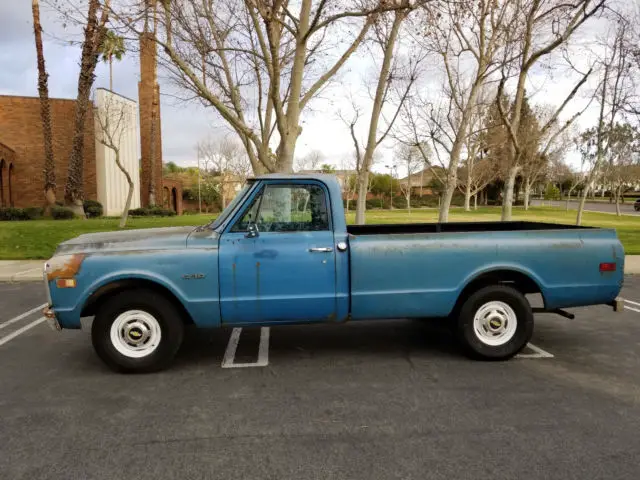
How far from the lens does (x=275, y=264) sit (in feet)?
15.7

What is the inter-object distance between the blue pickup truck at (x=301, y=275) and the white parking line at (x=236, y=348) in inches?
20.2

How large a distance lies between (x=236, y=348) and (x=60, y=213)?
22937 millimetres

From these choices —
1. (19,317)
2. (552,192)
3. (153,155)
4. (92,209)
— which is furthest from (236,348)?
(552,192)

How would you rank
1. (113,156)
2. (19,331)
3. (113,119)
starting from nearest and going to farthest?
(19,331)
(113,119)
(113,156)

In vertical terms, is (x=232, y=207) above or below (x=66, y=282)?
above

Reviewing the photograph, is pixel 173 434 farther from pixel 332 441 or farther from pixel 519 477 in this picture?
pixel 519 477

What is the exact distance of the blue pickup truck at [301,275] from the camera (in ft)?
15.4

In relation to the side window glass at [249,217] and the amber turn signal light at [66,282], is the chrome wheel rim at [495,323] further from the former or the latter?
the amber turn signal light at [66,282]

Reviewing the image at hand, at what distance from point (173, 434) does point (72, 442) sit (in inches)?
27.2

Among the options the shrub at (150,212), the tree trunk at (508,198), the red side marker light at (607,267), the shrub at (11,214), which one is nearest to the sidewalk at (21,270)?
the red side marker light at (607,267)

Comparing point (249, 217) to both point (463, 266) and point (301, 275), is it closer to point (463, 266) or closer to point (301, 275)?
point (301, 275)

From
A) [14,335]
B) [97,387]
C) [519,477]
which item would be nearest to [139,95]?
[14,335]

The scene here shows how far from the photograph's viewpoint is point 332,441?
3436 mm

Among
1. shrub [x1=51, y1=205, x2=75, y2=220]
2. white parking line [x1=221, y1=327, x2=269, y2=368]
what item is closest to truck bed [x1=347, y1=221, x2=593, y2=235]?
white parking line [x1=221, y1=327, x2=269, y2=368]
